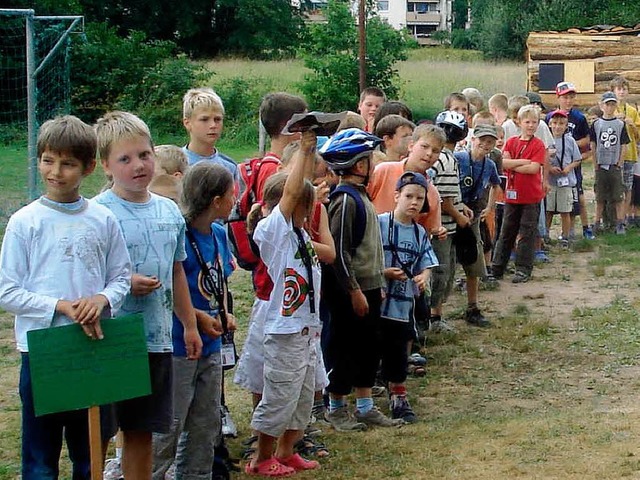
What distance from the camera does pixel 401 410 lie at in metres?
6.18

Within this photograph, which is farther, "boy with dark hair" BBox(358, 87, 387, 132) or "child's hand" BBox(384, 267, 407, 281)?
"boy with dark hair" BBox(358, 87, 387, 132)

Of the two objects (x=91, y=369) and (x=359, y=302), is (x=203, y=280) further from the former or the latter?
(x=359, y=302)

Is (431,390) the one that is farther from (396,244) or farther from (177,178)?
(177,178)

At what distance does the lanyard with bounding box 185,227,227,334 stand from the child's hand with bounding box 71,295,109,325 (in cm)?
87

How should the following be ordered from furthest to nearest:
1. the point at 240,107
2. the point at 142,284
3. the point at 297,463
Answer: the point at 240,107
the point at 297,463
the point at 142,284

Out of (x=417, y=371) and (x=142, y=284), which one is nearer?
(x=142, y=284)

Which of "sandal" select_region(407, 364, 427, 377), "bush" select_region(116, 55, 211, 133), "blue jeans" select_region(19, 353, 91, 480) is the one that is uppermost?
"bush" select_region(116, 55, 211, 133)

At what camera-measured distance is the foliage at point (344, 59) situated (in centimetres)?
2362

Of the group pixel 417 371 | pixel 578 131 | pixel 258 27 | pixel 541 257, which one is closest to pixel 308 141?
pixel 417 371

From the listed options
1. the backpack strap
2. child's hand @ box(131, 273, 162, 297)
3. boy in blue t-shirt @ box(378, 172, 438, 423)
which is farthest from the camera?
boy in blue t-shirt @ box(378, 172, 438, 423)

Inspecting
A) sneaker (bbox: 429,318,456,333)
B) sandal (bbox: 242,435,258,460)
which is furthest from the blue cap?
sneaker (bbox: 429,318,456,333)

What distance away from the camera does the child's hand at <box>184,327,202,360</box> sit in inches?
174

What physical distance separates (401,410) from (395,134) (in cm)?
211

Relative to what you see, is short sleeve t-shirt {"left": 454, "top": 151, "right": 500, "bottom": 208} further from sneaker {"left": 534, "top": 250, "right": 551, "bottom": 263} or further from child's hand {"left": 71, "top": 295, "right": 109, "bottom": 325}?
child's hand {"left": 71, "top": 295, "right": 109, "bottom": 325}
